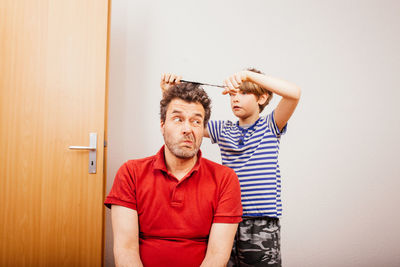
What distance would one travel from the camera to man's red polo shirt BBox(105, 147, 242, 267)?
1037mm

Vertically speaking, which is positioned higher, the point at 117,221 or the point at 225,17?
the point at 225,17

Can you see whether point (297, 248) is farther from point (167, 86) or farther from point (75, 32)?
point (75, 32)

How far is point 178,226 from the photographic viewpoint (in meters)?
1.05

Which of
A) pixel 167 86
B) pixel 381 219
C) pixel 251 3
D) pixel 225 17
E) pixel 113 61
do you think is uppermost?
pixel 251 3

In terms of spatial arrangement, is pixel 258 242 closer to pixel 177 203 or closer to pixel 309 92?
pixel 177 203

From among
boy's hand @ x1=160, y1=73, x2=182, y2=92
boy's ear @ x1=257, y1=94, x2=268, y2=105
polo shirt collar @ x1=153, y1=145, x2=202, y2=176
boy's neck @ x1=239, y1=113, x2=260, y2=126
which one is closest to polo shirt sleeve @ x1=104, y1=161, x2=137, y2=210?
polo shirt collar @ x1=153, y1=145, x2=202, y2=176

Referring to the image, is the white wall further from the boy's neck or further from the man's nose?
the man's nose

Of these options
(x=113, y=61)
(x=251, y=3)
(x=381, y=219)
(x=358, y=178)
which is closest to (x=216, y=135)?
(x=113, y=61)

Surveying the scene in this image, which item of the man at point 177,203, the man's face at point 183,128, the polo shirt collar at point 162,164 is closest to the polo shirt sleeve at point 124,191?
the man at point 177,203

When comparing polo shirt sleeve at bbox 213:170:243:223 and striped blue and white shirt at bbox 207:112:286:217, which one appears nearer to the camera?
polo shirt sleeve at bbox 213:170:243:223

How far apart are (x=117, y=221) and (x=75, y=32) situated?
4.00ft

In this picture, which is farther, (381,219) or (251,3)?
(381,219)

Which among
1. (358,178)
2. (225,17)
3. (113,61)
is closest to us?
(113,61)

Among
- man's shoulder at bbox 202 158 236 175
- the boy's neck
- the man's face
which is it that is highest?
the boy's neck
